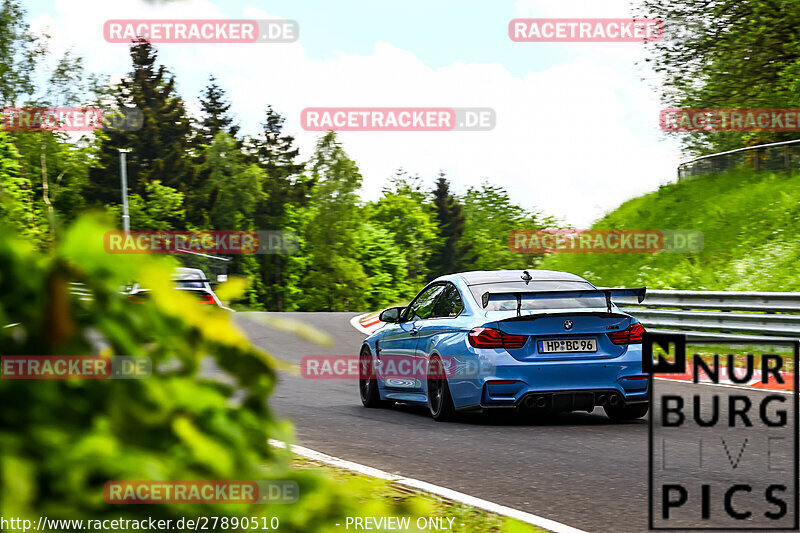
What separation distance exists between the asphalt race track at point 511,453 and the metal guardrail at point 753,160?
A: 69.9 ft

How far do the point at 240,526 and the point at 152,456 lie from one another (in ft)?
0.72

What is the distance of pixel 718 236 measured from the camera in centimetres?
2998

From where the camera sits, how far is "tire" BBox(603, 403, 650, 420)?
10516mm

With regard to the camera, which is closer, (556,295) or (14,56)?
(556,295)

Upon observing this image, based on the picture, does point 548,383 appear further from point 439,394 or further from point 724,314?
point 724,314

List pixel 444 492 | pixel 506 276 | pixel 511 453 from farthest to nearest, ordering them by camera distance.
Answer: pixel 506 276, pixel 511 453, pixel 444 492

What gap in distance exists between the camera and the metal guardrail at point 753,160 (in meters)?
30.6

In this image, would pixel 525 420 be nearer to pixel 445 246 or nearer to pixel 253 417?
pixel 253 417

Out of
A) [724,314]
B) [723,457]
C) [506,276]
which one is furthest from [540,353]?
[724,314]

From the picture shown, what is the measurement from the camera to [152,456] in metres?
1.50

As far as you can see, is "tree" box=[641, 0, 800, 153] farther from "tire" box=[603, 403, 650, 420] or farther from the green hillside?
"tire" box=[603, 403, 650, 420]

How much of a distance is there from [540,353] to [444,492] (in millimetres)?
3472

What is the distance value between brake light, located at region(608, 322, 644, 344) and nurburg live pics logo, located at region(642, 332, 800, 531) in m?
0.14

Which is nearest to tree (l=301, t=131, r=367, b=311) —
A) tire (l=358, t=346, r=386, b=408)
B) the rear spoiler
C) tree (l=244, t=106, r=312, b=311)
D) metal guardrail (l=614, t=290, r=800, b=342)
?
tree (l=244, t=106, r=312, b=311)
